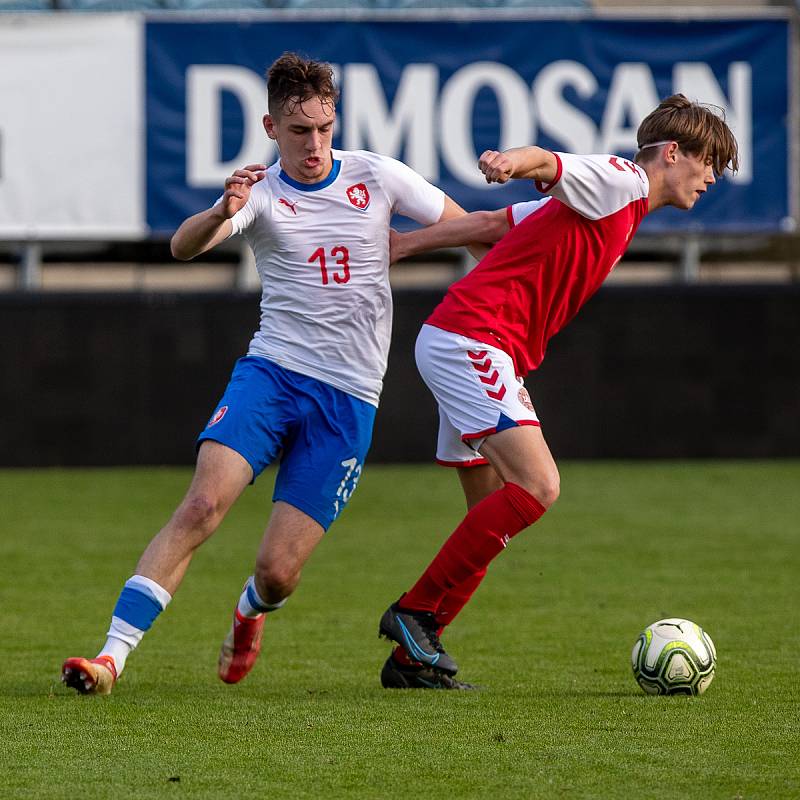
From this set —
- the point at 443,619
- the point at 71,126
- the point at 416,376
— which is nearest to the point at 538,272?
the point at 443,619

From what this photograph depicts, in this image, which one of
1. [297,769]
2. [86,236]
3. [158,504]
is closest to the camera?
[297,769]

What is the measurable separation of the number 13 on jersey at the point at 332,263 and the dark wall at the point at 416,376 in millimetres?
8871

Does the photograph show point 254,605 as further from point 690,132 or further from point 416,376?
point 416,376

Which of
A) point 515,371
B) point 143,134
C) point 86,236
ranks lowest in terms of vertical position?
point 515,371

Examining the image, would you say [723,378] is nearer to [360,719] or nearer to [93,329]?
[93,329]

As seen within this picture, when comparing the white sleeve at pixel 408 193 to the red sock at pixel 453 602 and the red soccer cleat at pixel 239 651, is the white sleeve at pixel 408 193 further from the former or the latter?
the red soccer cleat at pixel 239 651

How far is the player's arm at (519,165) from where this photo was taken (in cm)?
429

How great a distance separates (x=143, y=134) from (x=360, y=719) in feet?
36.6

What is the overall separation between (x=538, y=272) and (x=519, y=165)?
0.63 meters

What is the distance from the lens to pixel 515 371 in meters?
5.00

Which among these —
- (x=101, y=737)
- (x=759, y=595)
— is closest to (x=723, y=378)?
(x=759, y=595)

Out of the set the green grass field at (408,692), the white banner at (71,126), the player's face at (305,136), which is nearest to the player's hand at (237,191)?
the player's face at (305,136)

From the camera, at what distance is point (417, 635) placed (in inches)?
192

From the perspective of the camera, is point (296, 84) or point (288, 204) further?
point (288, 204)
